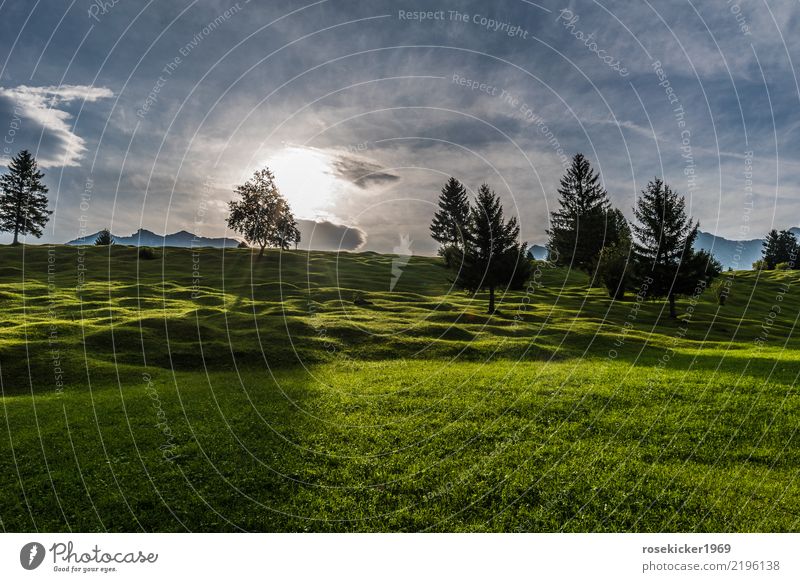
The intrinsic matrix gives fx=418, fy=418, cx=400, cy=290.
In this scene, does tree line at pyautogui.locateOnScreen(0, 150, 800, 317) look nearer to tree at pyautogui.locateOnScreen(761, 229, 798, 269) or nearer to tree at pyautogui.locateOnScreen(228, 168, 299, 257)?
tree at pyautogui.locateOnScreen(228, 168, 299, 257)

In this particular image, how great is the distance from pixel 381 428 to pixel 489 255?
3288cm

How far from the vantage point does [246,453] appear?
12695 mm

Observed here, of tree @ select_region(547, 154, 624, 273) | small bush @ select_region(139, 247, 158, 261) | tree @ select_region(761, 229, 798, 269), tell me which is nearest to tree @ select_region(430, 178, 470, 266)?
tree @ select_region(547, 154, 624, 273)

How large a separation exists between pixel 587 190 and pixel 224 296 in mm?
66411

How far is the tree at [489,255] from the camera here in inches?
1766

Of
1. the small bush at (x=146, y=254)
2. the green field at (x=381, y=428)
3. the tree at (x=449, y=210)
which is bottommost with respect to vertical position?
the green field at (x=381, y=428)

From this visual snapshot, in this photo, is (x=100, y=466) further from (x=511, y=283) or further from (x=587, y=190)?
(x=587, y=190)

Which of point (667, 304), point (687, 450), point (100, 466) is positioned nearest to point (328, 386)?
point (100, 466)

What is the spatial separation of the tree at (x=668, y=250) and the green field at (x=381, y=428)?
10895 mm

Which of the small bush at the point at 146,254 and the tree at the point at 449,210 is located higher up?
the tree at the point at 449,210

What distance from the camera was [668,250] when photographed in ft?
152

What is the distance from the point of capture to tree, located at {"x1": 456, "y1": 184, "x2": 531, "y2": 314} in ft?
147

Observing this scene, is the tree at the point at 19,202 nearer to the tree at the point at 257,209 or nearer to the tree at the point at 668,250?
the tree at the point at 257,209

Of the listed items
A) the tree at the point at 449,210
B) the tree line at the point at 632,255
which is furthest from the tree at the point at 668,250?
the tree at the point at 449,210
